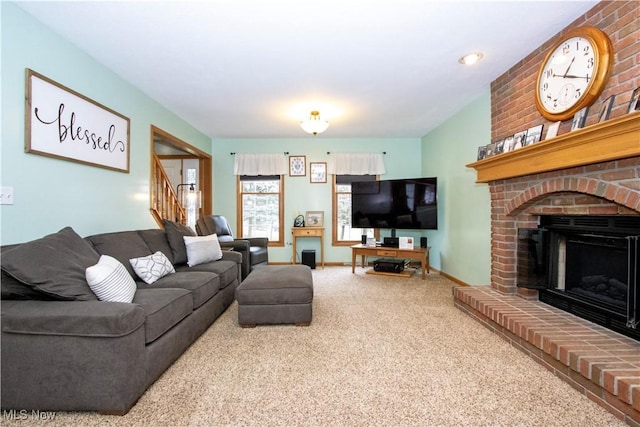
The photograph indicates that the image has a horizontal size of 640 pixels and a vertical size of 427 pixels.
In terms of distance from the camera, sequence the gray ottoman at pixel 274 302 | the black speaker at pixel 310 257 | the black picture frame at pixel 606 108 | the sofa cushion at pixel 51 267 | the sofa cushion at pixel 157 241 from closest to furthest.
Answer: the sofa cushion at pixel 51 267
the black picture frame at pixel 606 108
the gray ottoman at pixel 274 302
the sofa cushion at pixel 157 241
the black speaker at pixel 310 257

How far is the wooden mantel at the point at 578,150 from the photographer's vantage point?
62.7 inches

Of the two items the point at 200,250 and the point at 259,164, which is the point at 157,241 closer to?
the point at 200,250

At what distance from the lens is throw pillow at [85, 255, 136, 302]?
1.75 metres

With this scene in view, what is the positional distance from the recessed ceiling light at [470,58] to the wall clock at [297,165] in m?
3.36

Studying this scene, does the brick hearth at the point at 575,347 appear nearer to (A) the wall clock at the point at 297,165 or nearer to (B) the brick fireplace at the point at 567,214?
(B) the brick fireplace at the point at 567,214

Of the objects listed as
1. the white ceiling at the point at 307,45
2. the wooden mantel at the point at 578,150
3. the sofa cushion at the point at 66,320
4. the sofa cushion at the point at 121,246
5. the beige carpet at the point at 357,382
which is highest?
the white ceiling at the point at 307,45

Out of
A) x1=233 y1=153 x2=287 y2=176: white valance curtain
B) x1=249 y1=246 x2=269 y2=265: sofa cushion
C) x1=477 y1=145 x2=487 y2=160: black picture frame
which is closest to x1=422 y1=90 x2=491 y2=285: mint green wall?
x1=477 y1=145 x2=487 y2=160: black picture frame

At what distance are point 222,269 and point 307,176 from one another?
3030 millimetres

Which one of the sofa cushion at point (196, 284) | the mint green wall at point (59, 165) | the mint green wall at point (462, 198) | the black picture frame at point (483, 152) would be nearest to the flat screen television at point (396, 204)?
the mint green wall at point (462, 198)

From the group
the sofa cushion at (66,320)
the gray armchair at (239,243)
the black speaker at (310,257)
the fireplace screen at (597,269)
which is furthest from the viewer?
the black speaker at (310,257)

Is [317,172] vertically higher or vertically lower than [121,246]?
higher

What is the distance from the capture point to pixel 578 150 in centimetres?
191

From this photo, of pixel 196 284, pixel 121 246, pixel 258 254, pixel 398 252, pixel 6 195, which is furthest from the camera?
pixel 398 252

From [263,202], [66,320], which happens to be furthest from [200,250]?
[263,202]
